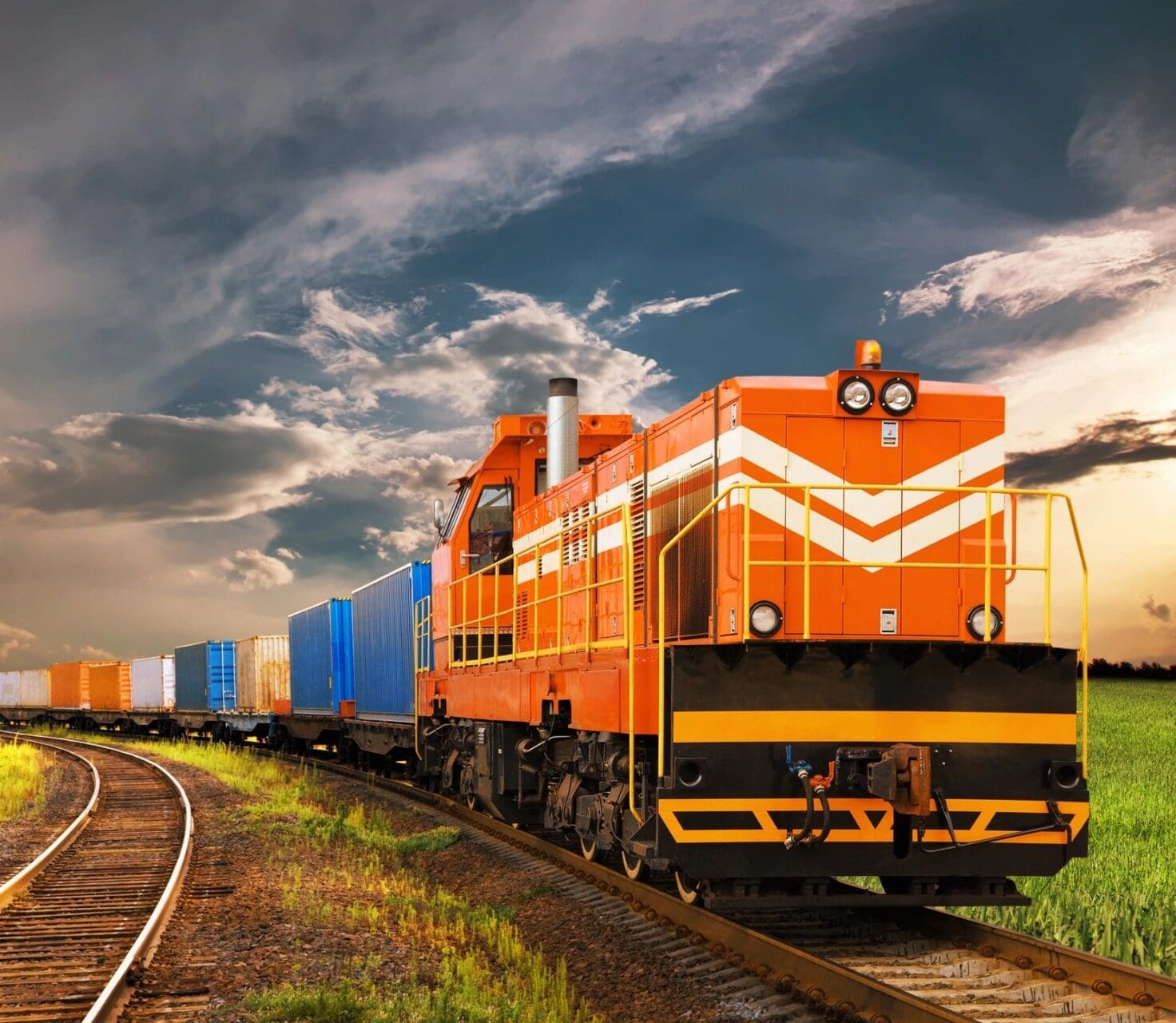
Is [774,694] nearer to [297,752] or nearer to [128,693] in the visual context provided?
[297,752]

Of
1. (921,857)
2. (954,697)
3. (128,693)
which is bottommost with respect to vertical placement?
(128,693)

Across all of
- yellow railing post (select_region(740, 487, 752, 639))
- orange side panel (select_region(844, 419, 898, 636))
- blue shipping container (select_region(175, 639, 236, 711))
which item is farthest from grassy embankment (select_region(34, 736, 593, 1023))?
blue shipping container (select_region(175, 639, 236, 711))

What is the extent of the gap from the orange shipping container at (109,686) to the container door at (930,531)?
1794 inches

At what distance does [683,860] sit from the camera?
707cm

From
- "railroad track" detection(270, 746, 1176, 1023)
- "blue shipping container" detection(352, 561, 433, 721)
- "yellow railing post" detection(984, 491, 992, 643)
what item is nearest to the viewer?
Answer: "railroad track" detection(270, 746, 1176, 1023)

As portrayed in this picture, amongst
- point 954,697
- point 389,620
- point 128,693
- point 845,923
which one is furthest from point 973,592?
point 128,693

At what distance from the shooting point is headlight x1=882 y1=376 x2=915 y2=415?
8172 mm

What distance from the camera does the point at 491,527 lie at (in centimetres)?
1426

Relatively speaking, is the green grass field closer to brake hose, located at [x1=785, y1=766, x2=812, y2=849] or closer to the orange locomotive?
the orange locomotive

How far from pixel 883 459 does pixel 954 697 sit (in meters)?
1.67

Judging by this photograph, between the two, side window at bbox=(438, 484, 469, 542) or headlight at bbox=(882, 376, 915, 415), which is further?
side window at bbox=(438, 484, 469, 542)

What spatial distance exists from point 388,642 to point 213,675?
18.7 meters

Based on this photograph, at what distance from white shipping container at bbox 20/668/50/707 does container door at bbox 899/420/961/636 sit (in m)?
60.8

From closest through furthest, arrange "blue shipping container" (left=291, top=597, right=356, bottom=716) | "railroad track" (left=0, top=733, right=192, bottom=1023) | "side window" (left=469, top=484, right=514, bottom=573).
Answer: "railroad track" (left=0, top=733, right=192, bottom=1023) → "side window" (left=469, top=484, right=514, bottom=573) → "blue shipping container" (left=291, top=597, right=356, bottom=716)
